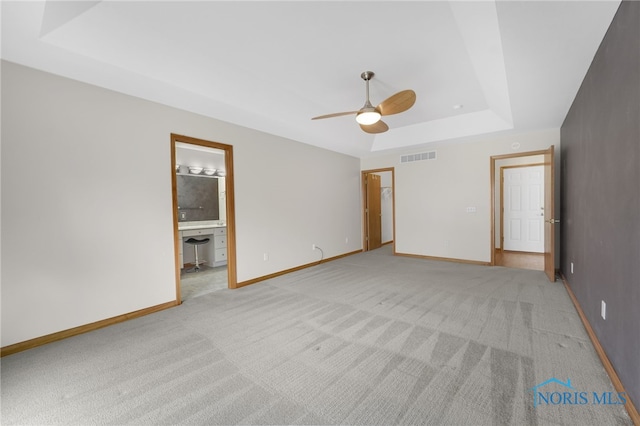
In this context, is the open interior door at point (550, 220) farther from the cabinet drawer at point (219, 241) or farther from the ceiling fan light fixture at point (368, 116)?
the cabinet drawer at point (219, 241)

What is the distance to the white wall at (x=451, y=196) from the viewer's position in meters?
4.86

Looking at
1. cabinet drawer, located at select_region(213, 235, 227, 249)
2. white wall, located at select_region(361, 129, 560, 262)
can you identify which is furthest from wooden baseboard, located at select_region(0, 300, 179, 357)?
white wall, located at select_region(361, 129, 560, 262)

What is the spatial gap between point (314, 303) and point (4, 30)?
3.53 m

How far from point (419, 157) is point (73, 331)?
6057mm

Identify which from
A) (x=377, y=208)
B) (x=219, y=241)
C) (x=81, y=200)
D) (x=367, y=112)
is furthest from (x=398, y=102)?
(x=377, y=208)

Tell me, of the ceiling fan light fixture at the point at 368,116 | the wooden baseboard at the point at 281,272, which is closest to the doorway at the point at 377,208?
the wooden baseboard at the point at 281,272

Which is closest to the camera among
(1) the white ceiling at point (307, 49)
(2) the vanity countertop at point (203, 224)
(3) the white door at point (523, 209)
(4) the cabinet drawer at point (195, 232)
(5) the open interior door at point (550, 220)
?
(1) the white ceiling at point (307, 49)

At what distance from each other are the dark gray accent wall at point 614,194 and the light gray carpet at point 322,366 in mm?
301

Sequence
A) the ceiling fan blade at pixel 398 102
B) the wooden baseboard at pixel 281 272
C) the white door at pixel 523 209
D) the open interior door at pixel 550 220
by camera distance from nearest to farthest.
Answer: the ceiling fan blade at pixel 398 102, the open interior door at pixel 550 220, the wooden baseboard at pixel 281 272, the white door at pixel 523 209

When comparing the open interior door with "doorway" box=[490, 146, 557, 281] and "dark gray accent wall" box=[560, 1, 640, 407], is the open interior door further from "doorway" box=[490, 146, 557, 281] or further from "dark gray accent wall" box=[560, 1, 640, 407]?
"dark gray accent wall" box=[560, 1, 640, 407]

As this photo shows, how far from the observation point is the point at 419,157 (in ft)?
18.5

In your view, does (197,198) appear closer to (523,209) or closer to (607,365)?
(607,365)

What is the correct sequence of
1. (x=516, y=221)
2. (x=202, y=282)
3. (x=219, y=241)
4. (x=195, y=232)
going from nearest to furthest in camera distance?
(x=202, y=282) < (x=195, y=232) < (x=219, y=241) < (x=516, y=221)

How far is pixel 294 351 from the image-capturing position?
2.12m
